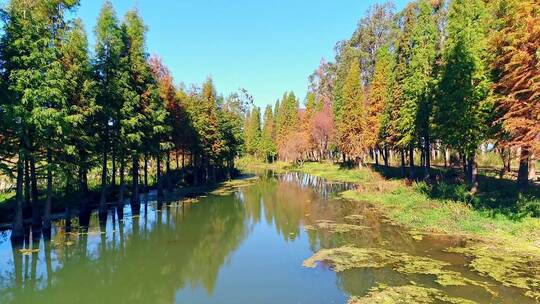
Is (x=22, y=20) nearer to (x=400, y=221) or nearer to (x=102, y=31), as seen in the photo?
(x=102, y=31)

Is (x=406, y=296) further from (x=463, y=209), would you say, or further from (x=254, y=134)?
(x=254, y=134)

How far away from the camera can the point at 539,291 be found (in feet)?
41.3

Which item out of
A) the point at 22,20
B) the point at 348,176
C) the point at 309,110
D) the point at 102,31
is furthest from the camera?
the point at 309,110

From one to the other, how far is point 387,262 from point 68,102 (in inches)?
770

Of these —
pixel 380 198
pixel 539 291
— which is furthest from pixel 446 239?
pixel 380 198

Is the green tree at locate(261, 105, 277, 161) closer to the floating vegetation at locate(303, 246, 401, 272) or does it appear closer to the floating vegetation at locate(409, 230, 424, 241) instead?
the floating vegetation at locate(409, 230, 424, 241)

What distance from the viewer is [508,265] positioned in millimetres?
15188

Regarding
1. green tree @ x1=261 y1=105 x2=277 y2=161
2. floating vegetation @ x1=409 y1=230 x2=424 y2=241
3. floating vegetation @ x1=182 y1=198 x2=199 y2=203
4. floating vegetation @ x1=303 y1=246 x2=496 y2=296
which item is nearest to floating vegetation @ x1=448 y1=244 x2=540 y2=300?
floating vegetation @ x1=303 y1=246 x2=496 y2=296

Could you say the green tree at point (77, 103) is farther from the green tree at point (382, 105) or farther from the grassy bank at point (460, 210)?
the green tree at point (382, 105)

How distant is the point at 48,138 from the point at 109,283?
30.7ft

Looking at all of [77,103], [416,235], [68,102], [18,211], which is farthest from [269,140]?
[18,211]

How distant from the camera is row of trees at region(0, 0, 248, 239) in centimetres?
1839

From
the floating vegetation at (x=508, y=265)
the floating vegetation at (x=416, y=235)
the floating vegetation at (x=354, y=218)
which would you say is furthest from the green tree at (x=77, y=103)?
the floating vegetation at (x=508, y=265)

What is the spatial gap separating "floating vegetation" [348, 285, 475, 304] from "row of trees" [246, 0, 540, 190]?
11.1m
